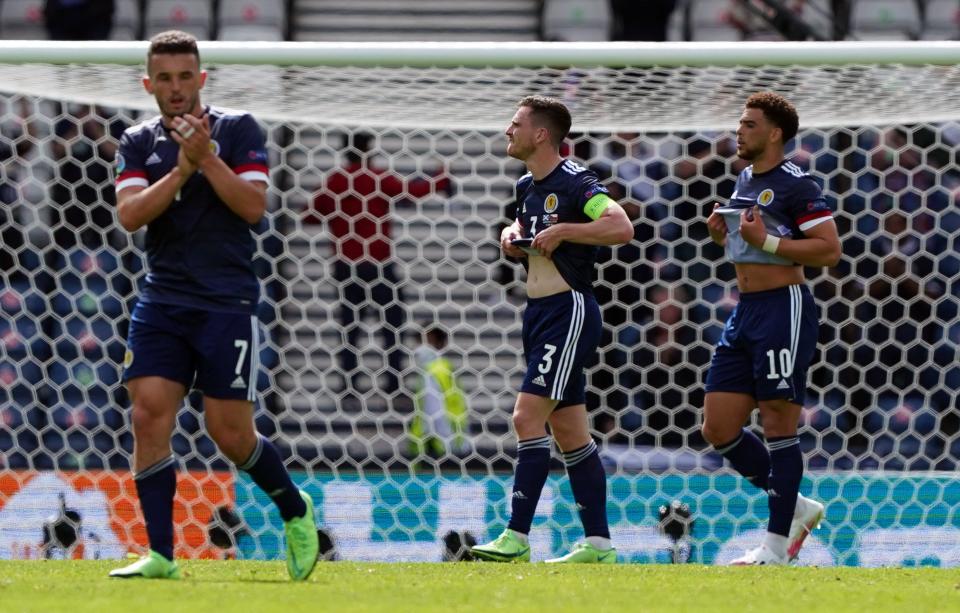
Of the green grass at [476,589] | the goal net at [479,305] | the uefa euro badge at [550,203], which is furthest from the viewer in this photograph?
the goal net at [479,305]

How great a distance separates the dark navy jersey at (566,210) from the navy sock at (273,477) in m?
→ 1.63

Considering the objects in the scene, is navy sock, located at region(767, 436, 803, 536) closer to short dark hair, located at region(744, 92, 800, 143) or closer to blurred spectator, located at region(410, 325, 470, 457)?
short dark hair, located at region(744, 92, 800, 143)

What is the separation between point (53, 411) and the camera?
8188 millimetres

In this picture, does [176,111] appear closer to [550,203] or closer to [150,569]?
[150,569]

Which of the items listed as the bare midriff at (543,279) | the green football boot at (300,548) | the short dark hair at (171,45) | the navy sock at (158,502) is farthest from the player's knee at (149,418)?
the bare midriff at (543,279)

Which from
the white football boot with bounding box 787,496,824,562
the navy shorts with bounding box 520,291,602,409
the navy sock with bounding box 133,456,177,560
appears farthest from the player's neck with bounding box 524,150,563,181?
the navy sock with bounding box 133,456,177,560

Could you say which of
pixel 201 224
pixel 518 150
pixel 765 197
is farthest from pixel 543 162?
pixel 201 224

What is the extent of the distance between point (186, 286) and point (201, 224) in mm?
207

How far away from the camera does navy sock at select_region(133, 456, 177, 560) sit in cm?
467

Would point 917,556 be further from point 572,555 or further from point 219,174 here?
point 219,174

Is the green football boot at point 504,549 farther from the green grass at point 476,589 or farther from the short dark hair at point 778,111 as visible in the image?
the short dark hair at point 778,111

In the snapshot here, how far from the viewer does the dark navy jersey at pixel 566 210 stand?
600 centimetres

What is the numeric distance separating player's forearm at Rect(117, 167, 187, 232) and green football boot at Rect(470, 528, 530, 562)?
201cm

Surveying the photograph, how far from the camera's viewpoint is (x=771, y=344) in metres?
5.88
